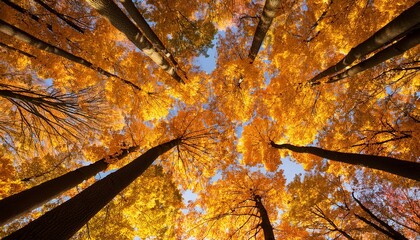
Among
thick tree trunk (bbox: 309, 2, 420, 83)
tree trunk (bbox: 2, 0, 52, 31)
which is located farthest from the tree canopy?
thick tree trunk (bbox: 309, 2, 420, 83)

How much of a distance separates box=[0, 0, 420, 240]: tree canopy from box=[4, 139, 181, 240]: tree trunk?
1.04 metres

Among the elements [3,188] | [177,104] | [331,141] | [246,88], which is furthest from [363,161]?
[3,188]

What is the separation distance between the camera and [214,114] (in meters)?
10.6

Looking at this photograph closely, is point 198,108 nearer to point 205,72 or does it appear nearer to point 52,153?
point 205,72

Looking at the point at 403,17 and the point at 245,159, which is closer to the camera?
the point at 403,17

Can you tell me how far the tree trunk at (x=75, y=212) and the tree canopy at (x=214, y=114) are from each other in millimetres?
1041

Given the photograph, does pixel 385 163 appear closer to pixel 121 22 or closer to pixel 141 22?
pixel 121 22

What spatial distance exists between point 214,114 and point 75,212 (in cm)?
756

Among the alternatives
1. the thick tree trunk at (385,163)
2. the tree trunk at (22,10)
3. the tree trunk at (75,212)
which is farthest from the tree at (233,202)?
the tree trunk at (22,10)

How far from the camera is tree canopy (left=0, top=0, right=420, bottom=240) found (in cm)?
696

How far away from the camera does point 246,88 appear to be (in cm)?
1022

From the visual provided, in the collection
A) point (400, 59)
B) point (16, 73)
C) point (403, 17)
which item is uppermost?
point (400, 59)

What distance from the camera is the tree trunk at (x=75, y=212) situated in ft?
9.80

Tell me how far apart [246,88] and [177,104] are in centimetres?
310
